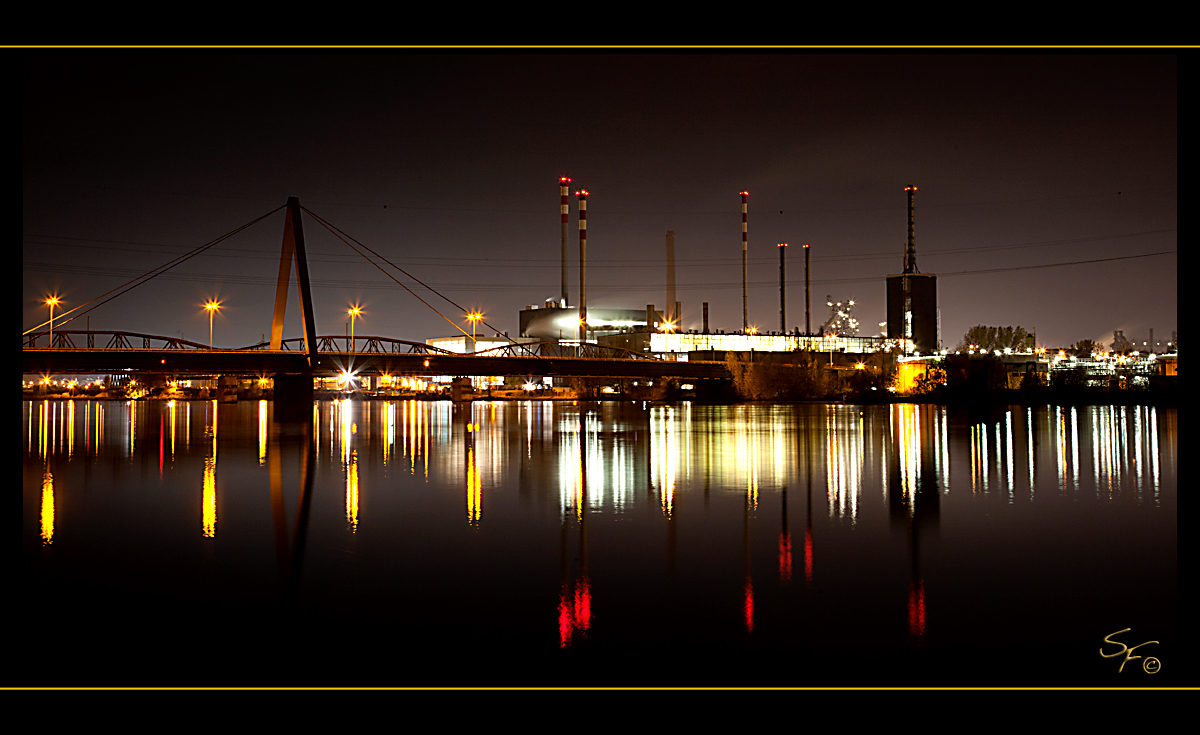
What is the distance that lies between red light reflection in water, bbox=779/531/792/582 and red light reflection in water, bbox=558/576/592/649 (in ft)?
6.86

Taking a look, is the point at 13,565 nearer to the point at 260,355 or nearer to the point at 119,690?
the point at 119,690

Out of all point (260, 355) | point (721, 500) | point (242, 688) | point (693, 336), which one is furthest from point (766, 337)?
point (242, 688)

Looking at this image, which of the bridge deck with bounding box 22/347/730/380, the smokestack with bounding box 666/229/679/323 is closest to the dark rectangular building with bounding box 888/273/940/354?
the smokestack with bounding box 666/229/679/323

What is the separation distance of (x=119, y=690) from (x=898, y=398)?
74.6 metres

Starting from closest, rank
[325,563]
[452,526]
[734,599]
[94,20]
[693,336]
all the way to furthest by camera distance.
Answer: [94,20] → [734,599] → [325,563] → [452,526] → [693,336]

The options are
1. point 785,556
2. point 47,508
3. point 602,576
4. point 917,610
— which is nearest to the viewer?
Result: point 917,610

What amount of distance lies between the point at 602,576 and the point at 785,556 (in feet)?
7.72

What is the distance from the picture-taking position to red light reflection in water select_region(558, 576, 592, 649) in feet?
23.0

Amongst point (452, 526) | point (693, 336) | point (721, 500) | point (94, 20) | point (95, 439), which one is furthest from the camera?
point (693, 336)

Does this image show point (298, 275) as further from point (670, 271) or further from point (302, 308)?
point (670, 271)

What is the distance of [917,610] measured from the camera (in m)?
7.76

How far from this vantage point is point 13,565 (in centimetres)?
627

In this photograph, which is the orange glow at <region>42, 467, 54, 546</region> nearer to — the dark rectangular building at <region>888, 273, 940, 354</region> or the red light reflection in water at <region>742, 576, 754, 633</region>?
the red light reflection in water at <region>742, 576, 754, 633</region>

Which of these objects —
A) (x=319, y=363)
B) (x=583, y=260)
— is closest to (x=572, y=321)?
(x=583, y=260)
